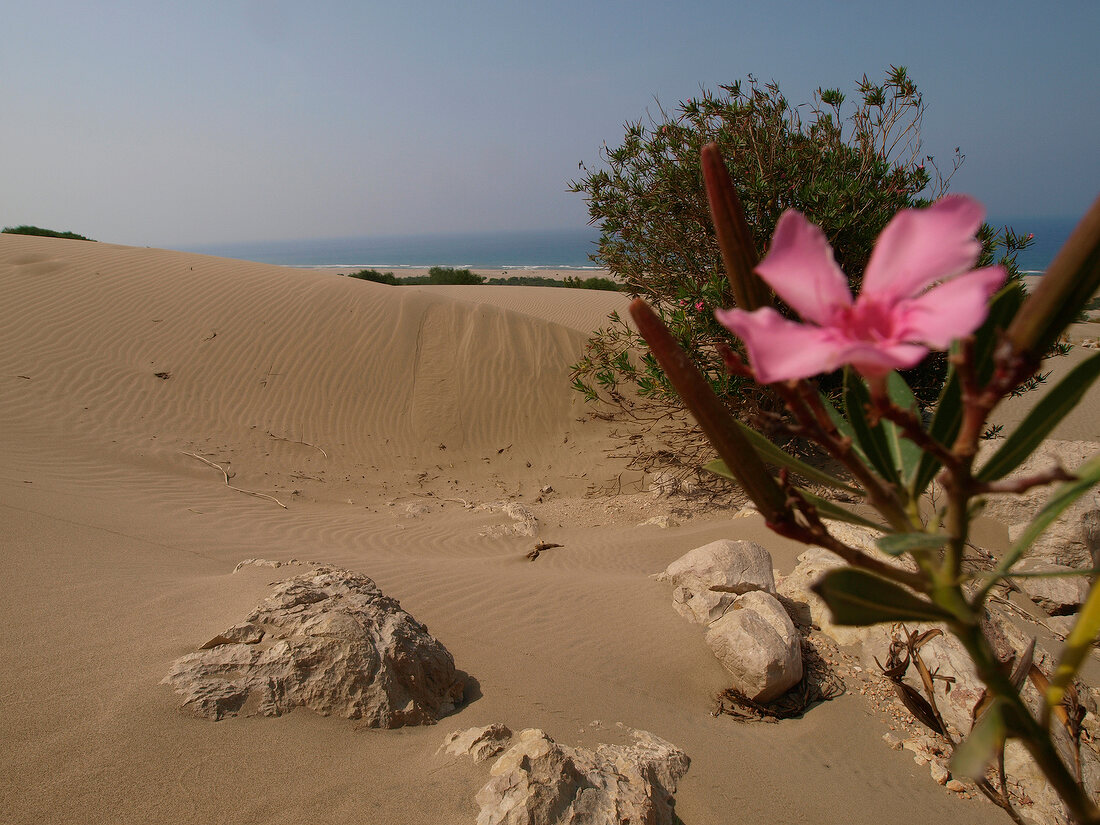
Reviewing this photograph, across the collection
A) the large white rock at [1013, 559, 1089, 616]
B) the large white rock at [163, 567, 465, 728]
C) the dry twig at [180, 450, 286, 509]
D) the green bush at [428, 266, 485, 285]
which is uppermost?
the large white rock at [163, 567, 465, 728]

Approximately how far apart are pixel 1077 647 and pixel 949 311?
0.34 meters

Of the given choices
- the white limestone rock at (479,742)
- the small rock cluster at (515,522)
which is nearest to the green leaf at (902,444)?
the white limestone rock at (479,742)

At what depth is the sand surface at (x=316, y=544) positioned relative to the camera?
2.12 metres

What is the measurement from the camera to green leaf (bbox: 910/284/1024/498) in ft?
1.73

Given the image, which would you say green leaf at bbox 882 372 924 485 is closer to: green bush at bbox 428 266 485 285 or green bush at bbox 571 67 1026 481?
green bush at bbox 571 67 1026 481

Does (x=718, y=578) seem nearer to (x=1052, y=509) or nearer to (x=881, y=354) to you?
(x=1052, y=509)

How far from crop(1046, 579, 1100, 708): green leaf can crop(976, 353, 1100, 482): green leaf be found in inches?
4.5

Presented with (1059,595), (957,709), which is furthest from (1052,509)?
(1059,595)

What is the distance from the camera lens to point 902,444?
62 cm

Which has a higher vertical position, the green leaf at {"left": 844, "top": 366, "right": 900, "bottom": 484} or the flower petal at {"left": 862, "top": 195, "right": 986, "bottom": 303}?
the flower petal at {"left": 862, "top": 195, "right": 986, "bottom": 303}

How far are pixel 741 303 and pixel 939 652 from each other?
305cm

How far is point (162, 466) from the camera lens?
7.88 m

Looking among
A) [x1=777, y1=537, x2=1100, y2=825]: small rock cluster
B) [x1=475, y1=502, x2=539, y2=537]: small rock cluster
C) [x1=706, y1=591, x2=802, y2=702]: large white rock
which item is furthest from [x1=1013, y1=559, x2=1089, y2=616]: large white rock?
[x1=475, y1=502, x2=539, y2=537]: small rock cluster

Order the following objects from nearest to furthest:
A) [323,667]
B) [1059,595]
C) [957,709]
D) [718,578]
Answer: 1. [323,667]
2. [957,709]
3. [718,578]
4. [1059,595]
